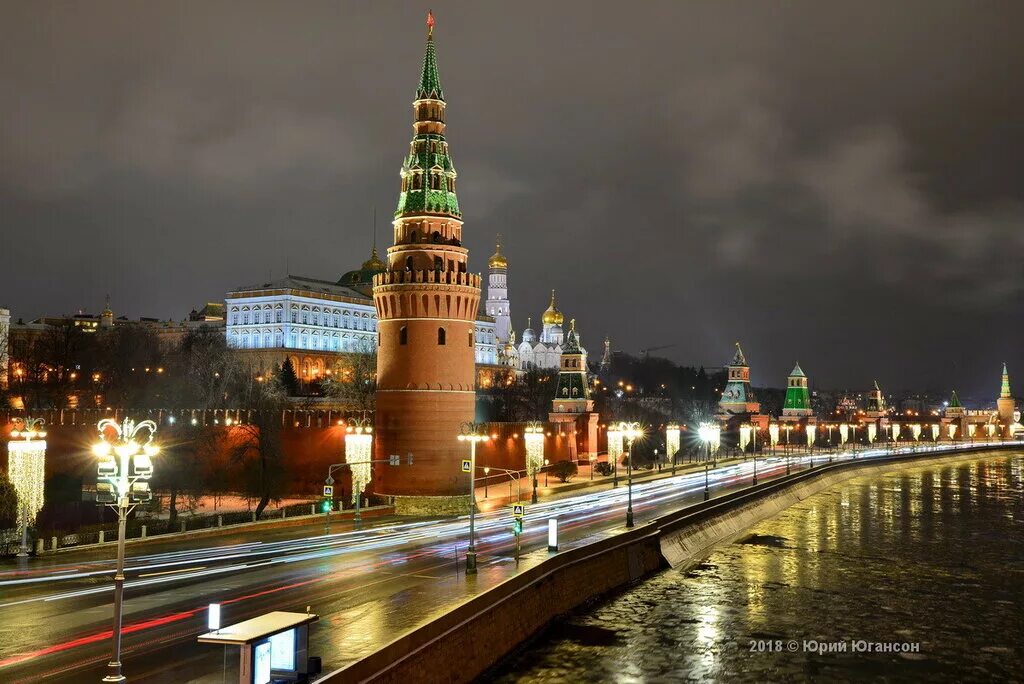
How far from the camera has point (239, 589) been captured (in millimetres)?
28219

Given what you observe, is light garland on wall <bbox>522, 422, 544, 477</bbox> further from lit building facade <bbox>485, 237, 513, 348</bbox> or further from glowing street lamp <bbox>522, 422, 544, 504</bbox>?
lit building facade <bbox>485, 237, 513, 348</bbox>

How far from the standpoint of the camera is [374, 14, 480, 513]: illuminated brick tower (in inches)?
2064

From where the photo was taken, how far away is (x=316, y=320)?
13775 centimetres

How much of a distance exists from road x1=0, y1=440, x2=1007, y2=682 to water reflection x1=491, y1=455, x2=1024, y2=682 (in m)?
3.82

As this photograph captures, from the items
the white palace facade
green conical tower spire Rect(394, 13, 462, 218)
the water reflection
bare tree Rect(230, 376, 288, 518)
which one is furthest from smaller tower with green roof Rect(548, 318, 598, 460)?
the white palace facade

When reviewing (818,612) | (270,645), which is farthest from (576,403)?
(270,645)

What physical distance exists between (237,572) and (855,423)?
15092 centimetres

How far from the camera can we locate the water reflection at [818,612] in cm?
2892

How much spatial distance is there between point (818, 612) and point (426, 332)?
25.6 meters

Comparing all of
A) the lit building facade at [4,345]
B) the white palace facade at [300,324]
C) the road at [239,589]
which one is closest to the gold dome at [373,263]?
the white palace facade at [300,324]

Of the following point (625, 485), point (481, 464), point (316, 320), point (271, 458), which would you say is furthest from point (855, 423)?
point (271, 458)

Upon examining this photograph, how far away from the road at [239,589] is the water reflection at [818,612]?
382cm

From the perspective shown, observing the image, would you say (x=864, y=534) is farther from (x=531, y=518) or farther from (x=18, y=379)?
(x=18, y=379)

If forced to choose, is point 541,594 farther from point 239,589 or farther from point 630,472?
point 630,472
